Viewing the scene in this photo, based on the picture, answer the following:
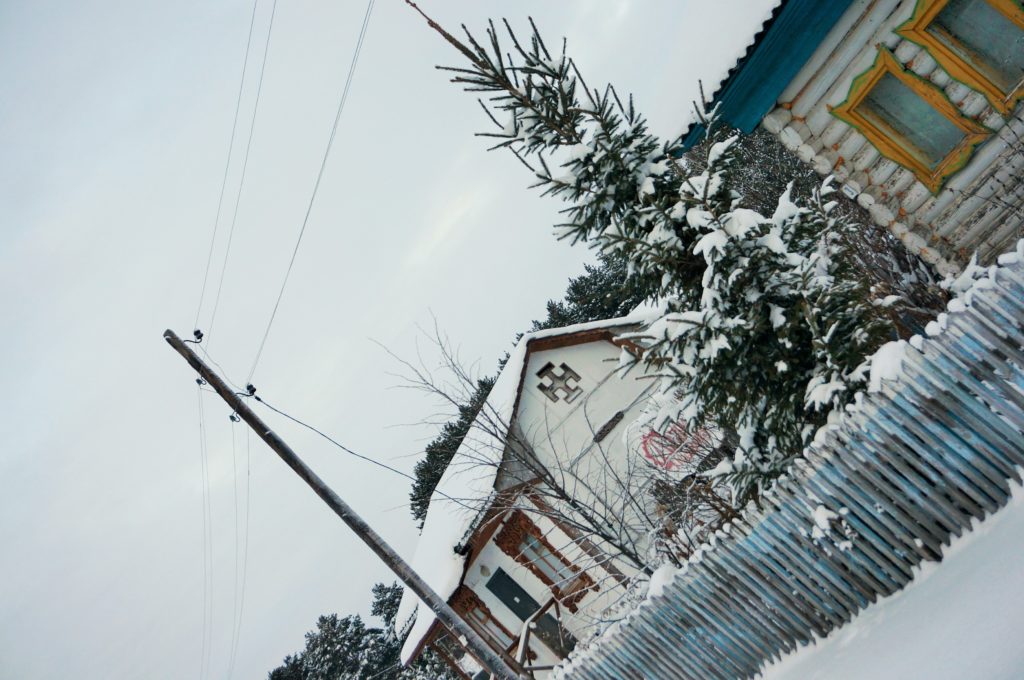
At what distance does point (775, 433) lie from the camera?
7.35 m

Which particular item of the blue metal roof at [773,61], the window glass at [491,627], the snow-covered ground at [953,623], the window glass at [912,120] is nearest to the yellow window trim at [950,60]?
the window glass at [912,120]

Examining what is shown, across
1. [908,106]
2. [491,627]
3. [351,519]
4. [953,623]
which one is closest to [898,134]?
[908,106]

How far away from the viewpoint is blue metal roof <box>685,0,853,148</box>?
9680 millimetres

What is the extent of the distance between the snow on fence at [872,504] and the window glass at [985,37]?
5.51 m

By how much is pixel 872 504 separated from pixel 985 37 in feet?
21.5

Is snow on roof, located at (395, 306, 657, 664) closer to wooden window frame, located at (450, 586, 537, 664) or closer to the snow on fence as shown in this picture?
wooden window frame, located at (450, 586, 537, 664)

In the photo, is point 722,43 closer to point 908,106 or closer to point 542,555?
point 908,106

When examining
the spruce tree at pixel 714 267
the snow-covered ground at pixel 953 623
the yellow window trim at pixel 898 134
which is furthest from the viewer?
the yellow window trim at pixel 898 134

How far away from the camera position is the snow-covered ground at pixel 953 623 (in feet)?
14.4

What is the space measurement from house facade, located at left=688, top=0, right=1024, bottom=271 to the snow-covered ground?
5696mm

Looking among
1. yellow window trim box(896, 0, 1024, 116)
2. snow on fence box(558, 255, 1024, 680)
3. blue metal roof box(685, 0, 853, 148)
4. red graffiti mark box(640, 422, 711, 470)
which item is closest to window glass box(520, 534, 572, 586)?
red graffiti mark box(640, 422, 711, 470)

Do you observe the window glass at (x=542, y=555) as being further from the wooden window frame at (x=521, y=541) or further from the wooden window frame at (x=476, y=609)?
the wooden window frame at (x=476, y=609)

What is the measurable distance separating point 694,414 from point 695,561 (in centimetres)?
158

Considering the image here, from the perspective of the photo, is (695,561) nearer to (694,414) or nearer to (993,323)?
(694,414)
